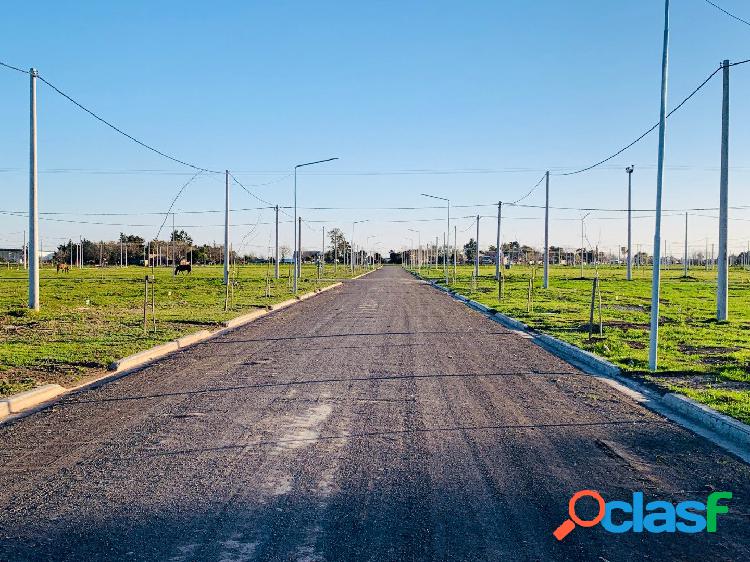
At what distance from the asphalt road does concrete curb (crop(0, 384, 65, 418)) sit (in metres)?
0.41

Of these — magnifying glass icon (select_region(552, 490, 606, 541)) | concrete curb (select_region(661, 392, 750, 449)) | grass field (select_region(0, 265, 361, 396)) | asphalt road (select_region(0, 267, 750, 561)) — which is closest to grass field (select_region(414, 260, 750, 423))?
concrete curb (select_region(661, 392, 750, 449))

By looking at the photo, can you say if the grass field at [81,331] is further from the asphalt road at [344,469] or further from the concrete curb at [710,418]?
the concrete curb at [710,418]

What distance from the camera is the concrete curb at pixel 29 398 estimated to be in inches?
335

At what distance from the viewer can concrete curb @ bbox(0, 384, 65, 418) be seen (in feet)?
27.9

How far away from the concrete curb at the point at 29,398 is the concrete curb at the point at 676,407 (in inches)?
319

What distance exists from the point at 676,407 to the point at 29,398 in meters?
8.51

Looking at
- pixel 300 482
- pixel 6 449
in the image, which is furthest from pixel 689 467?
pixel 6 449

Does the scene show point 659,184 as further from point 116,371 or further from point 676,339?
point 116,371

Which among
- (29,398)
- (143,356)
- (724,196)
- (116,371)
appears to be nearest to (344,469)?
(29,398)

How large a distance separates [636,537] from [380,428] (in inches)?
134

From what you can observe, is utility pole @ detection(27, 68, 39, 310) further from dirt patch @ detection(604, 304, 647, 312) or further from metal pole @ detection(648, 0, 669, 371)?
dirt patch @ detection(604, 304, 647, 312)

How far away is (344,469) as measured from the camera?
20.2 feet

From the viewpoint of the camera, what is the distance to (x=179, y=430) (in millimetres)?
7520

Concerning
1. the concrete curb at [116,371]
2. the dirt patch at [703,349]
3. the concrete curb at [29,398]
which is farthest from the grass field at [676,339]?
the concrete curb at [29,398]
